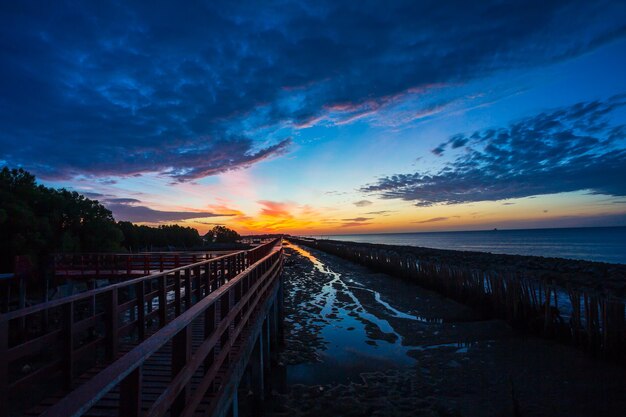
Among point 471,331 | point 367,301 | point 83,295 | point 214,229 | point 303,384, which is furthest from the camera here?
point 214,229

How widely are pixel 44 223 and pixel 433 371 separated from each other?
26.9 meters

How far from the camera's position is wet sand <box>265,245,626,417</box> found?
7359 millimetres

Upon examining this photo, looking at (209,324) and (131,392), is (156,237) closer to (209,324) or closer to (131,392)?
(209,324)

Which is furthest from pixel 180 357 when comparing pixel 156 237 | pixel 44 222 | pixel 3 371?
pixel 156 237

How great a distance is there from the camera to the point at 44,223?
952 inches

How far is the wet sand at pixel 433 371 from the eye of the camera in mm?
7359

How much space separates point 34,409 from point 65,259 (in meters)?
18.4

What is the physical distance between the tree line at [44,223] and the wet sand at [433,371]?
599 inches

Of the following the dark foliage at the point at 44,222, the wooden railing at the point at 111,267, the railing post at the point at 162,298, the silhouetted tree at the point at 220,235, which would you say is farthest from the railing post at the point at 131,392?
the silhouetted tree at the point at 220,235

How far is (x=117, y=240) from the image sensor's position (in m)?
32.5

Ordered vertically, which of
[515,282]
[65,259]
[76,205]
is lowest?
[515,282]

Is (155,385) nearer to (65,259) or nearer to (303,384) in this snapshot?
(303,384)

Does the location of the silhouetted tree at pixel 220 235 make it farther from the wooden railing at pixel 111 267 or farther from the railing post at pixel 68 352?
the railing post at pixel 68 352

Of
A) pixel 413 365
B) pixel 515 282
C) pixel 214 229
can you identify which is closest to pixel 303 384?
pixel 413 365
